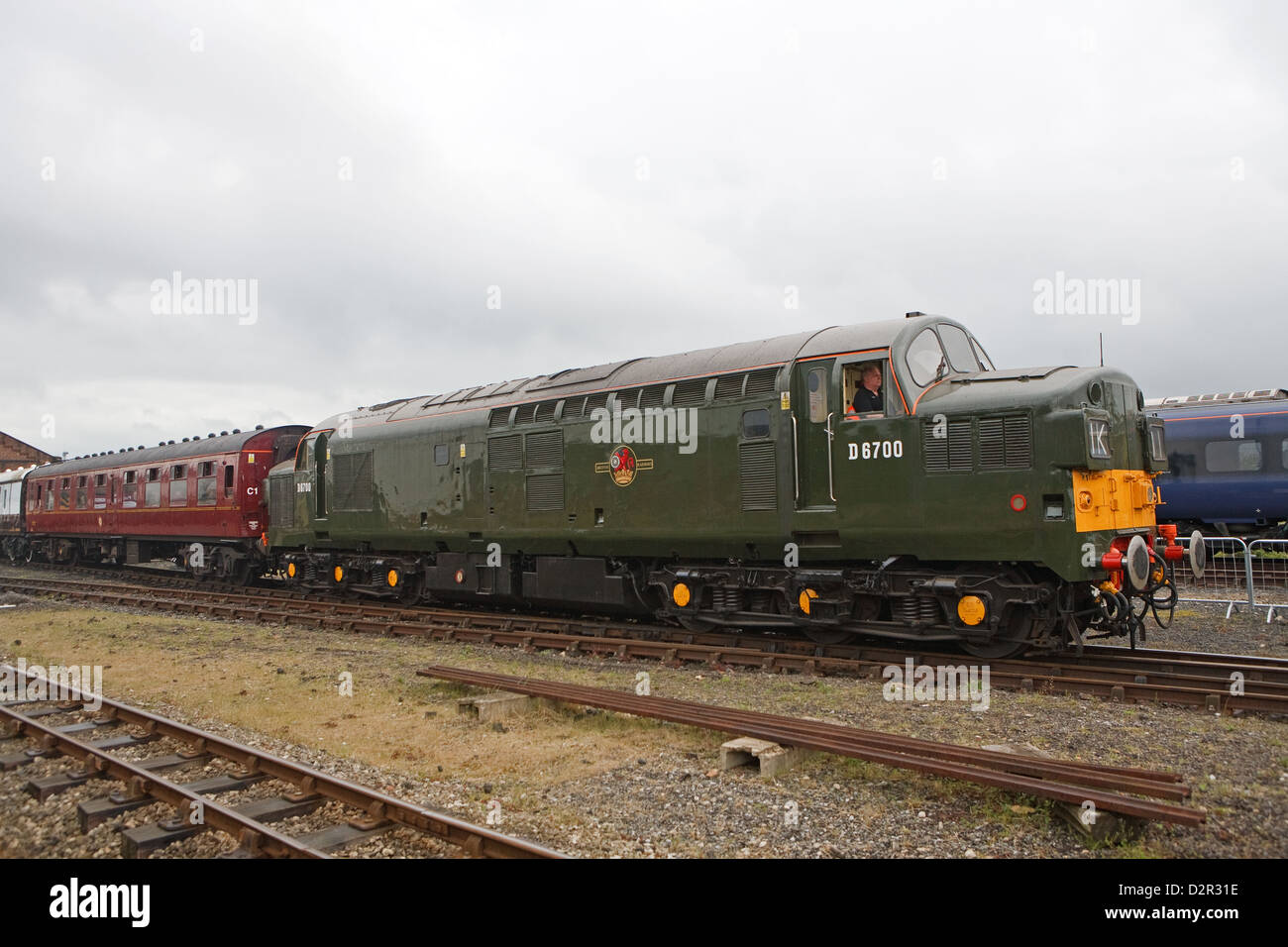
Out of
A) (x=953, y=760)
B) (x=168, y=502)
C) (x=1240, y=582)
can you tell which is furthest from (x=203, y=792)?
(x=168, y=502)

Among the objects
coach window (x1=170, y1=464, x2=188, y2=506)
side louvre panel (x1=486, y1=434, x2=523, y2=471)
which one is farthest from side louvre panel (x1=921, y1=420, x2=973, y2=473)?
coach window (x1=170, y1=464, x2=188, y2=506)

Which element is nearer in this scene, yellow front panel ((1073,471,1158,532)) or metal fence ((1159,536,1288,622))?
yellow front panel ((1073,471,1158,532))

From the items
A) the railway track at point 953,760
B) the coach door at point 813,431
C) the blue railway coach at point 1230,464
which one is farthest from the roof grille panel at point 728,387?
the blue railway coach at point 1230,464

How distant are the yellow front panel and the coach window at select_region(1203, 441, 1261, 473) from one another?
12.7m

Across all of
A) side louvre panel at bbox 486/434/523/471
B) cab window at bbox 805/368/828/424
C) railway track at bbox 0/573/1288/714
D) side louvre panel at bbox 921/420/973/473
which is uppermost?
cab window at bbox 805/368/828/424

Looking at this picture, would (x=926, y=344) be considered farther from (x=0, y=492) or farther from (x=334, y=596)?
(x=0, y=492)

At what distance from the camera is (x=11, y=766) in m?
7.62

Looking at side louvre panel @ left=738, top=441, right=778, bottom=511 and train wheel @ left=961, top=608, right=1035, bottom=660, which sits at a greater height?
side louvre panel @ left=738, top=441, right=778, bottom=511

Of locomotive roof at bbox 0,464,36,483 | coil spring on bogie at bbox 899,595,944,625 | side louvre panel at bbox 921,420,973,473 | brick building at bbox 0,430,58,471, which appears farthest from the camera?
brick building at bbox 0,430,58,471

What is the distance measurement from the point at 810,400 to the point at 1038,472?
2.74 metres

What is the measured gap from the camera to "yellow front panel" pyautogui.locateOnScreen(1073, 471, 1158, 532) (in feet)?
29.1

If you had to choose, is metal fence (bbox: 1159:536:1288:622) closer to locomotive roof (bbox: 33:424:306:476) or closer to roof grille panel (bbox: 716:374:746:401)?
roof grille panel (bbox: 716:374:746:401)

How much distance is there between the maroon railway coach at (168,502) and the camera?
2189 centimetres
